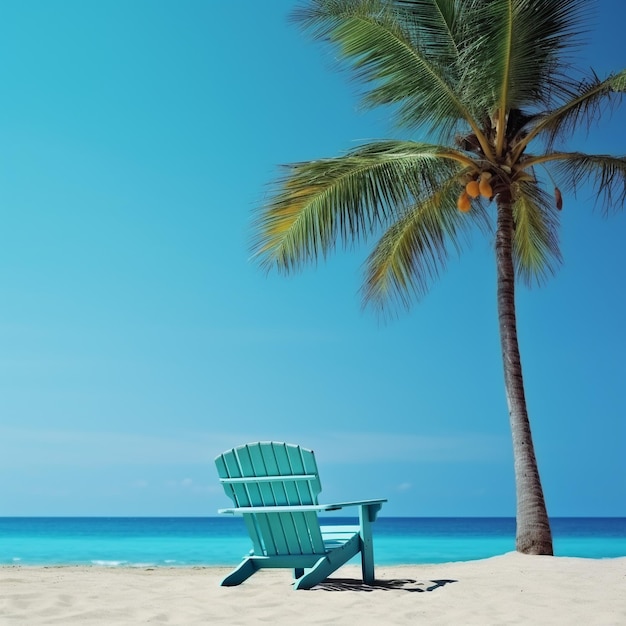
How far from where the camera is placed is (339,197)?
8586 millimetres

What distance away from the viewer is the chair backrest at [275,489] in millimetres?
5188

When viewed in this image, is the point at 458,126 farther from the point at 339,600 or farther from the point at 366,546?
the point at 339,600

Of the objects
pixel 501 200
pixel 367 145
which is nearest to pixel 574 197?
pixel 501 200

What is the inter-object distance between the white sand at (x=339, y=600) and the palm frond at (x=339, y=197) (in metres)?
3.83

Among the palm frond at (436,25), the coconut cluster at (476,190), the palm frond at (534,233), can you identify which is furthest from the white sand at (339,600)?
the palm frond at (436,25)

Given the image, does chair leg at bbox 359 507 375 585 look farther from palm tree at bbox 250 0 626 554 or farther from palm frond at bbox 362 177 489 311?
palm frond at bbox 362 177 489 311

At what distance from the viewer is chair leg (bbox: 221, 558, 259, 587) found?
5477 mm

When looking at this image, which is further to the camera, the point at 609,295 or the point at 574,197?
the point at 609,295

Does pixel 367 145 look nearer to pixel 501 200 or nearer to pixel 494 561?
pixel 501 200

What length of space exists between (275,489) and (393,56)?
208 inches

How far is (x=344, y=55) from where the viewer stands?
8992 millimetres

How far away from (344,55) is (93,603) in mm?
6481

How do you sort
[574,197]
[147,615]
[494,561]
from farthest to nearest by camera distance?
[574,197], [494,561], [147,615]

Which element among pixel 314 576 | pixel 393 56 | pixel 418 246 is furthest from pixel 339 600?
pixel 393 56
